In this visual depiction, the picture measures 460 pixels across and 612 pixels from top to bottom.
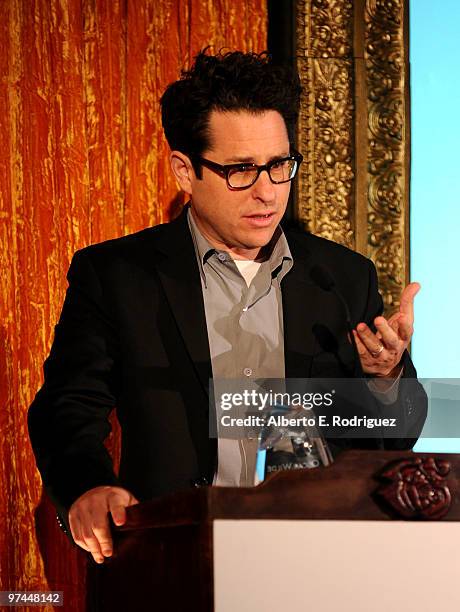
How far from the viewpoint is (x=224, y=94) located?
1.96m

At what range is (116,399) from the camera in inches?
76.7

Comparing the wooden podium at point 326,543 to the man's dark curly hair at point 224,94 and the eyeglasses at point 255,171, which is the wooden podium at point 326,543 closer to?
the eyeglasses at point 255,171

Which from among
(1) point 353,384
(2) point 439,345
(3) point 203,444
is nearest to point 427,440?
(2) point 439,345

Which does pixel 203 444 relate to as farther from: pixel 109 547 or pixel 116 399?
pixel 109 547

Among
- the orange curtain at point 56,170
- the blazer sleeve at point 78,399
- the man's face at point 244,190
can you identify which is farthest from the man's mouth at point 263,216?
the orange curtain at point 56,170

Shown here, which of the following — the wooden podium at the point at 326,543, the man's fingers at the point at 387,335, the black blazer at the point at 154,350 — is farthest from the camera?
the black blazer at the point at 154,350

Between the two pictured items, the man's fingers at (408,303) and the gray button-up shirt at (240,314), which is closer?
the man's fingers at (408,303)

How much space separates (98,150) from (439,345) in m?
1.00

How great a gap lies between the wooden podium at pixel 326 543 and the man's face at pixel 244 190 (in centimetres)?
85

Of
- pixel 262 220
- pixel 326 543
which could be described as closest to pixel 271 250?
pixel 262 220

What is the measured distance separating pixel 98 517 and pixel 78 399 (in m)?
0.50

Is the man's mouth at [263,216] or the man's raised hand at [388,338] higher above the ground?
the man's mouth at [263,216]

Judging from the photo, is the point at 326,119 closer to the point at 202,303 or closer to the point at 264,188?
the point at 264,188

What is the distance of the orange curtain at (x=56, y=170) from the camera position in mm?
2307
